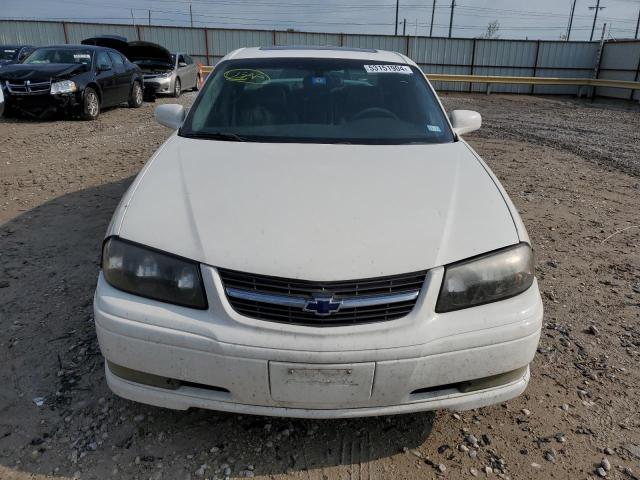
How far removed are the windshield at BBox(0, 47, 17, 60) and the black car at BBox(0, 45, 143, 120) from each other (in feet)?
13.6

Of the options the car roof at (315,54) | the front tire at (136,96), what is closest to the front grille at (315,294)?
the car roof at (315,54)

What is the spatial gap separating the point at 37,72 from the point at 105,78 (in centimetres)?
146

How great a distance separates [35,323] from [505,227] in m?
2.65

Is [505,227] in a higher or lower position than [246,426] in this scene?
higher

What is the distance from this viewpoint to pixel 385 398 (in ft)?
5.96

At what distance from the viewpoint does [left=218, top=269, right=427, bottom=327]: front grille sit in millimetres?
1756

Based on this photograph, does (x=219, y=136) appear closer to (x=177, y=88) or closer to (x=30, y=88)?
(x=30, y=88)

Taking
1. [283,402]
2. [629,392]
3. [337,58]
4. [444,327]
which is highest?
[337,58]

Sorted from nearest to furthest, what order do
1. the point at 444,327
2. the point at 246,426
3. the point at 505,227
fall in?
the point at 444,327 < the point at 505,227 < the point at 246,426

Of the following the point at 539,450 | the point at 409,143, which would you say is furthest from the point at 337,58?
the point at 539,450

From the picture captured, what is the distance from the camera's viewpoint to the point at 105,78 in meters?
10.4

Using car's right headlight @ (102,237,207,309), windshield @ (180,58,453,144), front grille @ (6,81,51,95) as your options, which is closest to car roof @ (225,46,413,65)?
windshield @ (180,58,453,144)

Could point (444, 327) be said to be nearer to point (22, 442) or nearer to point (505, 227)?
point (505, 227)

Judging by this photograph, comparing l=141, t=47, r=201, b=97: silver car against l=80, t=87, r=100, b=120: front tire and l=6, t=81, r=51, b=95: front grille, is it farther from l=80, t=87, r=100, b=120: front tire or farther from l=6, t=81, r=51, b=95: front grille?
l=6, t=81, r=51, b=95: front grille
